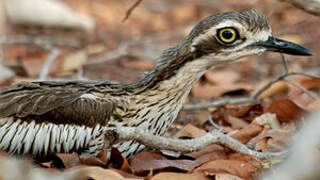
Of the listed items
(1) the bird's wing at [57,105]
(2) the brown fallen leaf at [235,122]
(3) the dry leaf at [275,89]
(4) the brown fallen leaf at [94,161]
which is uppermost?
(3) the dry leaf at [275,89]

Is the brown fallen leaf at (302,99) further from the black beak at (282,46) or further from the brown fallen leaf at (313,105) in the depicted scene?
the black beak at (282,46)

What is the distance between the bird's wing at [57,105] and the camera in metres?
3.62

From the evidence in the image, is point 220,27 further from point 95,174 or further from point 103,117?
point 95,174

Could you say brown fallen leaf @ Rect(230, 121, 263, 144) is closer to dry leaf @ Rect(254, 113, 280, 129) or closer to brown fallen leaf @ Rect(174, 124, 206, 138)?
dry leaf @ Rect(254, 113, 280, 129)

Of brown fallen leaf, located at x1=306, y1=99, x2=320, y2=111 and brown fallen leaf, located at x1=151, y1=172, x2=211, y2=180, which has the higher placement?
brown fallen leaf, located at x1=306, y1=99, x2=320, y2=111

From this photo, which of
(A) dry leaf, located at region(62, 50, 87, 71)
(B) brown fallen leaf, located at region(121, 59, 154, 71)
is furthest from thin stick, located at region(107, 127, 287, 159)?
(B) brown fallen leaf, located at region(121, 59, 154, 71)

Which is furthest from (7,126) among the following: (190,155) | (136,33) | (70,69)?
(136,33)

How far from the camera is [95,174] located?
3.13 m

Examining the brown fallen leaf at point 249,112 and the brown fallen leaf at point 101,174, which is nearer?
the brown fallen leaf at point 101,174

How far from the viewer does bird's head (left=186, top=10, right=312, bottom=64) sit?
12.0 feet

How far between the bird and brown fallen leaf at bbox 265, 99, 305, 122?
87cm

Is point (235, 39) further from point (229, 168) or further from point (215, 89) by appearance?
point (215, 89)

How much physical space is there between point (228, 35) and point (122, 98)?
0.70 meters

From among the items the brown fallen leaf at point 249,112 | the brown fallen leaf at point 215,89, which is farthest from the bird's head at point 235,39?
the brown fallen leaf at point 215,89
